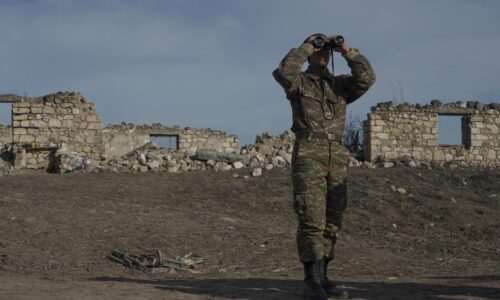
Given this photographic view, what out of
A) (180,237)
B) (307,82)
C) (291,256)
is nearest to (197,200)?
(180,237)

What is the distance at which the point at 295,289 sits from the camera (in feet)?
17.7

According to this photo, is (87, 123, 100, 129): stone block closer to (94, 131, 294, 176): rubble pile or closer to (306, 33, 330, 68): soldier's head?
(94, 131, 294, 176): rubble pile

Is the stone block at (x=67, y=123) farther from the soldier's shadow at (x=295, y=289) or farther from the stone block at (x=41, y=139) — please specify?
the soldier's shadow at (x=295, y=289)

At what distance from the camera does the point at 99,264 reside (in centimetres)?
787

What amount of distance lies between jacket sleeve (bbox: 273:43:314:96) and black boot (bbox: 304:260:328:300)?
4.49 feet

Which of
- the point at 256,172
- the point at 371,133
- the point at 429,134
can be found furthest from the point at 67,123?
the point at 429,134

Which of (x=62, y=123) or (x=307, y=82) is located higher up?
(x=62, y=123)

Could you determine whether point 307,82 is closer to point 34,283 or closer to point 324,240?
point 324,240

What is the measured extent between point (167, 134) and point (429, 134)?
33.4 ft

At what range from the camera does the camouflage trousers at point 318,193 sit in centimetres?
477

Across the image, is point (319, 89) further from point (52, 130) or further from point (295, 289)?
point (52, 130)

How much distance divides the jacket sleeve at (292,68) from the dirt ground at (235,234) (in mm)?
1647

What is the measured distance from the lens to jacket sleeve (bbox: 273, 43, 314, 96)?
499 cm

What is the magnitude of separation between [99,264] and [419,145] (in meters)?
12.0
